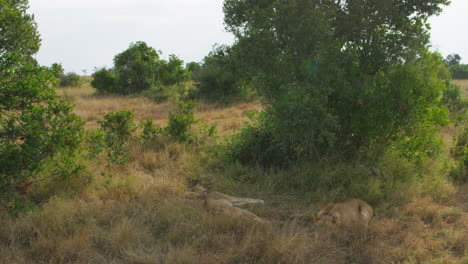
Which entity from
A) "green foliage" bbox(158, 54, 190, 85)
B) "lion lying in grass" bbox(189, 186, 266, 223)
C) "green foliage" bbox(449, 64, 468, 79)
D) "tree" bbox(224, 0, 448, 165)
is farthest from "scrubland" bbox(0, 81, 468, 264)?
"green foliage" bbox(449, 64, 468, 79)

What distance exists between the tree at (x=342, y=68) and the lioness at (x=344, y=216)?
1035mm

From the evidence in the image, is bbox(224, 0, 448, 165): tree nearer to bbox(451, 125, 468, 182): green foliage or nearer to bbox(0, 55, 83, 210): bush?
bbox(451, 125, 468, 182): green foliage

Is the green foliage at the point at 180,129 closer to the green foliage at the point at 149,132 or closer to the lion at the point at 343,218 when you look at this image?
the green foliage at the point at 149,132

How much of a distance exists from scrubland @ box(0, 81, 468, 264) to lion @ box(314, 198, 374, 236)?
0.12 m

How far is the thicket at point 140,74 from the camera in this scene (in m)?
17.1

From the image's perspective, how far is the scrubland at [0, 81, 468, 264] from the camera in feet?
11.1

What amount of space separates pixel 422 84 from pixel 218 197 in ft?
10.4

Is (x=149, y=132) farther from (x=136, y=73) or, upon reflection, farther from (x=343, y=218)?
(x=136, y=73)

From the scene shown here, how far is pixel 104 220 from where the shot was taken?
4023 mm

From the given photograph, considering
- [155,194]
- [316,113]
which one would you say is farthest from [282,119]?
[155,194]

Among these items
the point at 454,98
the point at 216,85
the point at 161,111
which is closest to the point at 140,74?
the point at 216,85

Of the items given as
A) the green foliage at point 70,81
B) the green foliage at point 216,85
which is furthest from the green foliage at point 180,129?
the green foliage at point 70,81

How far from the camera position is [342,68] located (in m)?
5.13

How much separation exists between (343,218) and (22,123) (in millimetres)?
Answer: 3664
